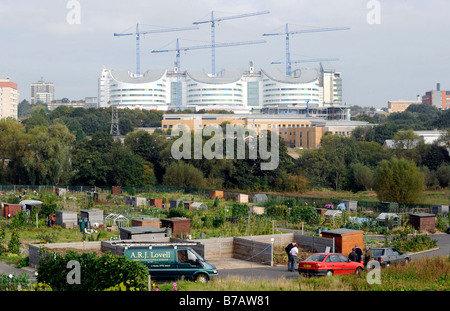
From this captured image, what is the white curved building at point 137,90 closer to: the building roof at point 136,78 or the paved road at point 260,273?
the building roof at point 136,78

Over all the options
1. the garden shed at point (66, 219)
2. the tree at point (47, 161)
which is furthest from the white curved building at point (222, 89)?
the garden shed at point (66, 219)

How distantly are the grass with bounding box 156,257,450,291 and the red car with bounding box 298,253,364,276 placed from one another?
1.42 meters

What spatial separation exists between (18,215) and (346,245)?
14.6 m

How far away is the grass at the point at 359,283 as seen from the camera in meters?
12.7

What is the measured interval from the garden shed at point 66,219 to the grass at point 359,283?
14.4m

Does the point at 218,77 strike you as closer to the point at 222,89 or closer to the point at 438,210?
the point at 222,89

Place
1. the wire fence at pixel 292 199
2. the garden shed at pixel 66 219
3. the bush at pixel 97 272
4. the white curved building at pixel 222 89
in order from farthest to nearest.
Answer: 1. the white curved building at pixel 222 89
2. the wire fence at pixel 292 199
3. the garden shed at pixel 66 219
4. the bush at pixel 97 272

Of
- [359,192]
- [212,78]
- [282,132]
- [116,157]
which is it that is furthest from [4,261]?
[212,78]

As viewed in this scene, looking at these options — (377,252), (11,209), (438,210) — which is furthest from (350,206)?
(11,209)

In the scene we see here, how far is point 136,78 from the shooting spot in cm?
19125

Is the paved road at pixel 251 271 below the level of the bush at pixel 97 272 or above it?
below

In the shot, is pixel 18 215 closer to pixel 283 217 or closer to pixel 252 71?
pixel 283 217

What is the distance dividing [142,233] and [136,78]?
175 m

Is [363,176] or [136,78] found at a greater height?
[136,78]
